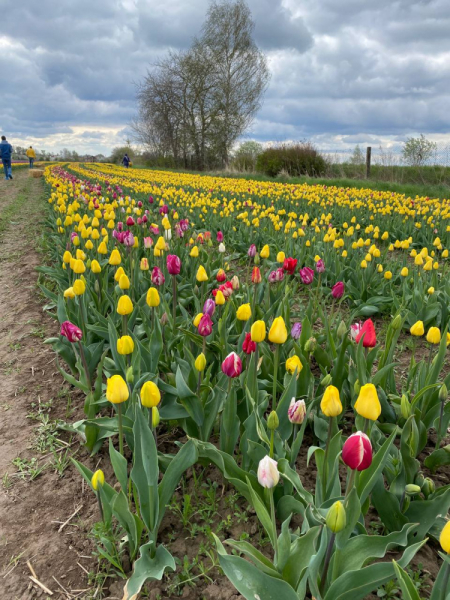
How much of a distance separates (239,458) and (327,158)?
21.8 meters

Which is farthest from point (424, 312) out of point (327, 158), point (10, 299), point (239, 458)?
point (327, 158)

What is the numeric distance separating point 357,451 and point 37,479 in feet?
5.26

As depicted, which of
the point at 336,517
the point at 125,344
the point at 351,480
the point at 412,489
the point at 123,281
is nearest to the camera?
the point at 336,517

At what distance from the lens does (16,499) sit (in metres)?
1.92

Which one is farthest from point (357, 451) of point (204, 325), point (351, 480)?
point (204, 325)

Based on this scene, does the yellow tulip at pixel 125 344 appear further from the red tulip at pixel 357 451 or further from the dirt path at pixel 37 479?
the red tulip at pixel 357 451

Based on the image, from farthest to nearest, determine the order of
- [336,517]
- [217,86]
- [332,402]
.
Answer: [217,86]
[332,402]
[336,517]

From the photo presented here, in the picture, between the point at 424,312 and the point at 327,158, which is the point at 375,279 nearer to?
the point at 424,312

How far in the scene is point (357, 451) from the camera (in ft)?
3.68

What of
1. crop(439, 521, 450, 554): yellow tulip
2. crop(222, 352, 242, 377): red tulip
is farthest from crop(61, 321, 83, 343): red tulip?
crop(439, 521, 450, 554): yellow tulip

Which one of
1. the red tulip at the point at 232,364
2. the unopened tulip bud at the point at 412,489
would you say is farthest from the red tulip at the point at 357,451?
the red tulip at the point at 232,364

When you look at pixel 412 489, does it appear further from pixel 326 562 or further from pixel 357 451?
pixel 357 451

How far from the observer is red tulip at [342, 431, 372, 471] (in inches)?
43.9

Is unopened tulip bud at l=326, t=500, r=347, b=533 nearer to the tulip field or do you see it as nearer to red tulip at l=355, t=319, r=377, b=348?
the tulip field
